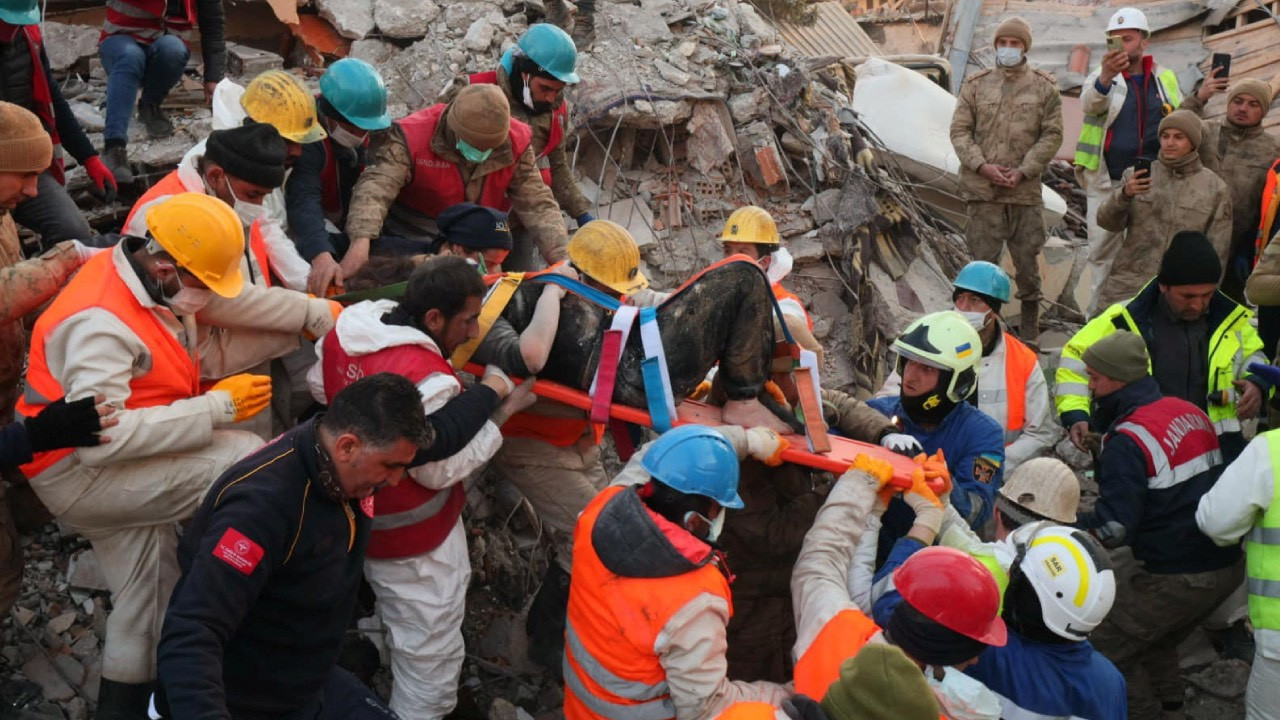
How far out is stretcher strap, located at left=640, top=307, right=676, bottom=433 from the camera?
4.07 meters

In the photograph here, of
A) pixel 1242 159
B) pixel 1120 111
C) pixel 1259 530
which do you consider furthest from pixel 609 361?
pixel 1120 111

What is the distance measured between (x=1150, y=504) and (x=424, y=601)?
3.39 meters

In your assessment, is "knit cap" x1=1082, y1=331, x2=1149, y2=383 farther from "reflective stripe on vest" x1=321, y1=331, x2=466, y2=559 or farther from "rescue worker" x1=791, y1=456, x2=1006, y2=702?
"reflective stripe on vest" x1=321, y1=331, x2=466, y2=559

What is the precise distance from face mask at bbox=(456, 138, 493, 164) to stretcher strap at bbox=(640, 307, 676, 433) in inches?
63.4

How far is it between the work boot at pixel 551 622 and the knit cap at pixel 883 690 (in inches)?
90.4

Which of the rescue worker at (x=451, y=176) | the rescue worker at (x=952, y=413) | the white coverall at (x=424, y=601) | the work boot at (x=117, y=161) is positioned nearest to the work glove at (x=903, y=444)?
the rescue worker at (x=952, y=413)

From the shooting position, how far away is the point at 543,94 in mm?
5766

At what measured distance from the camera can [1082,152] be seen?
8461 millimetres

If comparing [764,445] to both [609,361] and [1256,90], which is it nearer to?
[609,361]

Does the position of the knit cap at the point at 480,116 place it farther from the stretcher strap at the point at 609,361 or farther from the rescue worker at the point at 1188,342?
the rescue worker at the point at 1188,342

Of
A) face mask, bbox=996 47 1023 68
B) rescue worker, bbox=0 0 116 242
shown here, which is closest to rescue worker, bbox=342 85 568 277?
rescue worker, bbox=0 0 116 242

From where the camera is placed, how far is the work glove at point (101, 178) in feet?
18.0

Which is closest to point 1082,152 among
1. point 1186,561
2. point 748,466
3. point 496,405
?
point 1186,561

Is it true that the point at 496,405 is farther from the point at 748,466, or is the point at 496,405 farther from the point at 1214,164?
the point at 1214,164
